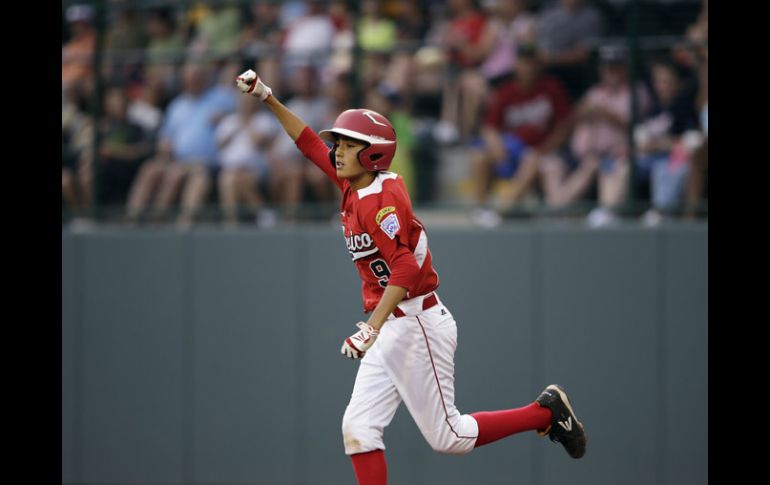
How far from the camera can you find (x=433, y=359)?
6.56 meters

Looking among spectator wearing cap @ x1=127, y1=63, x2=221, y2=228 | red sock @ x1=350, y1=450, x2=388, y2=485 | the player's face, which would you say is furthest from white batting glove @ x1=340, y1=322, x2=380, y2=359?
spectator wearing cap @ x1=127, y1=63, x2=221, y2=228

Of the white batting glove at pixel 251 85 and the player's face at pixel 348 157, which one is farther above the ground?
the white batting glove at pixel 251 85

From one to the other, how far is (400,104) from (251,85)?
2950 mm

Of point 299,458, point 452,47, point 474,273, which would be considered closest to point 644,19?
point 452,47

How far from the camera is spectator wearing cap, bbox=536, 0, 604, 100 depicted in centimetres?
897

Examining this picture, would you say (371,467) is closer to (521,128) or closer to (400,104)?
(521,128)

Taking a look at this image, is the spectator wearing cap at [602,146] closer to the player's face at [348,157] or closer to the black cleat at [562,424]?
the black cleat at [562,424]

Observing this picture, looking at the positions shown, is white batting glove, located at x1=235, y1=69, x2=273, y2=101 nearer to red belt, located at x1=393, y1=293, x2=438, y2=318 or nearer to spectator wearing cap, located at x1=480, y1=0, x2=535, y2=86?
red belt, located at x1=393, y1=293, x2=438, y2=318

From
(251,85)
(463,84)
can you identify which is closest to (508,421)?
(251,85)

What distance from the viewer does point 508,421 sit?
6832mm

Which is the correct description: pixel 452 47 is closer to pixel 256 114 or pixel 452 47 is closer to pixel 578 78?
pixel 578 78

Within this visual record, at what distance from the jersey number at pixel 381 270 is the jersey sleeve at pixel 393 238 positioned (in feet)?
0.55

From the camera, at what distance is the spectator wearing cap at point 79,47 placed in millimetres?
10242

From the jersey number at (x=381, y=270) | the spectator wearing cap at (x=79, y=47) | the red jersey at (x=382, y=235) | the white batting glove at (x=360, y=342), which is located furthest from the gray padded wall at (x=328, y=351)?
the white batting glove at (x=360, y=342)
